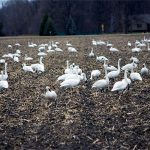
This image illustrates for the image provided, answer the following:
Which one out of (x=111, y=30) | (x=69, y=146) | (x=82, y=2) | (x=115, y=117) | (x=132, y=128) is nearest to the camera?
(x=69, y=146)

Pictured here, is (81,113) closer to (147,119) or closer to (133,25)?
(147,119)

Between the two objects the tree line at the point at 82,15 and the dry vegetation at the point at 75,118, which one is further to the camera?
the tree line at the point at 82,15

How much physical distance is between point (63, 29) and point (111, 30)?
802cm

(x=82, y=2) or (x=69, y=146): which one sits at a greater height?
(x=82, y=2)

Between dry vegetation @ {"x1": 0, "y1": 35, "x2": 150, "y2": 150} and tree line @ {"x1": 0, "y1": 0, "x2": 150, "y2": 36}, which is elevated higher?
tree line @ {"x1": 0, "y1": 0, "x2": 150, "y2": 36}

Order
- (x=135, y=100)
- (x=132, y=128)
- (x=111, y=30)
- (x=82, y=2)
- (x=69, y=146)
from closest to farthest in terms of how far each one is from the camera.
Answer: (x=69, y=146)
(x=132, y=128)
(x=135, y=100)
(x=111, y=30)
(x=82, y=2)

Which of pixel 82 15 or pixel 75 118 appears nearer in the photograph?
pixel 75 118

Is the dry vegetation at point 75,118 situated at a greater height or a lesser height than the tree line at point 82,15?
lesser

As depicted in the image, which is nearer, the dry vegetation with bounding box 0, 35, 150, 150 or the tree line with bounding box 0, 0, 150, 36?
the dry vegetation with bounding box 0, 35, 150, 150

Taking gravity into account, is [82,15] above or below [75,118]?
above

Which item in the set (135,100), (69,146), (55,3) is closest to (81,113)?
(135,100)

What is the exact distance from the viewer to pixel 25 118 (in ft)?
36.3

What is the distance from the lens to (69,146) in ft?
29.0

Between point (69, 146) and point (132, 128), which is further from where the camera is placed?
point (132, 128)
